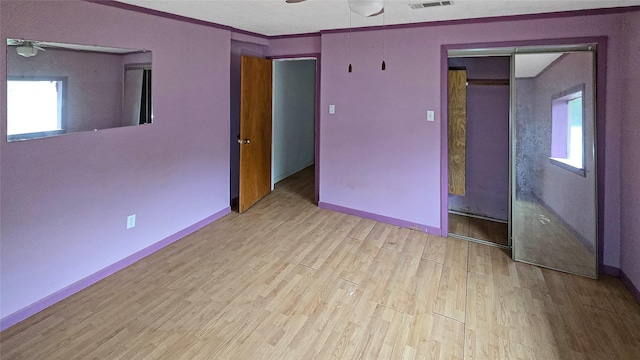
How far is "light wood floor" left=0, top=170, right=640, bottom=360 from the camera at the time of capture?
205 cm

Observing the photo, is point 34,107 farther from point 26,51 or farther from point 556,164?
point 556,164

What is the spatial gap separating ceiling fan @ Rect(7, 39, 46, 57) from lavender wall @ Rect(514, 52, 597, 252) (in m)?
3.81

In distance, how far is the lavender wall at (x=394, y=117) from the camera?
3.28 meters

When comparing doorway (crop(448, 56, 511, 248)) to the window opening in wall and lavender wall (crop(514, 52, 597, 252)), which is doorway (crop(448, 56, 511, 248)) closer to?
lavender wall (crop(514, 52, 597, 252))

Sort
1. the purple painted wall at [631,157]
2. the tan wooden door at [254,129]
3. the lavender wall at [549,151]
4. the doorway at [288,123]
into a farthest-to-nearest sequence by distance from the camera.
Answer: the doorway at [288,123] → the tan wooden door at [254,129] → the lavender wall at [549,151] → the purple painted wall at [631,157]

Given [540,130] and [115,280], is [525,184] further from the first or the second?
[115,280]

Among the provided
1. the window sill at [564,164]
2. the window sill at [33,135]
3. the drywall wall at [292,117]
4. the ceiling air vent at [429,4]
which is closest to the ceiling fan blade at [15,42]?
the window sill at [33,135]

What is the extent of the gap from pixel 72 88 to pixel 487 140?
419cm

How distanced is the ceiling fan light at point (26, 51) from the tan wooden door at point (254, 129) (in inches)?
86.5

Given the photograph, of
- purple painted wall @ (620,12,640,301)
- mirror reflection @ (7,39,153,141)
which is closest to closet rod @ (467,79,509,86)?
purple painted wall @ (620,12,640,301)

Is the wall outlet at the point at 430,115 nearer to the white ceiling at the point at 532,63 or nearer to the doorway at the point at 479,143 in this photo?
the doorway at the point at 479,143

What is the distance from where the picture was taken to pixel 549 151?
314 cm

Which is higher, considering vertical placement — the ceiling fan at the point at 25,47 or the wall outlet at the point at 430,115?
the ceiling fan at the point at 25,47

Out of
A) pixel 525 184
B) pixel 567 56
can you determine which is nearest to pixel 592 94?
A: pixel 567 56
